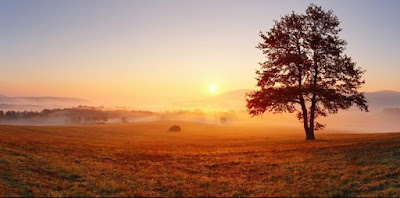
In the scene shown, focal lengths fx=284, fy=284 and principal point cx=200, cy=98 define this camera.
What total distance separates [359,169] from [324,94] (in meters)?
17.4

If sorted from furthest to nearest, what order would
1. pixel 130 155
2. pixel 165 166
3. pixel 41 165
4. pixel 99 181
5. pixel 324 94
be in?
pixel 324 94, pixel 130 155, pixel 165 166, pixel 41 165, pixel 99 181

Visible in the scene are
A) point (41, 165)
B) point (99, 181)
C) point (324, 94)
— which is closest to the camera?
point (99, 181)

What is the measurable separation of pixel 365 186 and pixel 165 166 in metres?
12.4

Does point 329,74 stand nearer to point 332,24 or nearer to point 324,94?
point 324,94

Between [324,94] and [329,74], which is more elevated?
[329,74]

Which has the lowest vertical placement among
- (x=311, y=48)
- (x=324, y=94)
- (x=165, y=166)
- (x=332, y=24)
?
(x=165, y=166)

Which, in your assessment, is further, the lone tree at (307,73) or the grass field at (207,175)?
the lone tree at (307,73)

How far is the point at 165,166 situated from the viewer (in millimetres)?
20219

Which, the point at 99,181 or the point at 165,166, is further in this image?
the point at 165,166

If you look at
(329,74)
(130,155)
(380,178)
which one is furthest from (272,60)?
(380,178)

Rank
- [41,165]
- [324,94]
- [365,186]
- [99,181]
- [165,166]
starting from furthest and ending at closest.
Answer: [324,94] → [165,166] → [41,165] → [99,181] → [365,186]

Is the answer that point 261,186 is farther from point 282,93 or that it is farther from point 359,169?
point 282,93

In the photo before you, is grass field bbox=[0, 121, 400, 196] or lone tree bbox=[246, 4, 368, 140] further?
lone tree bbox=[246, 4, 368, 140]

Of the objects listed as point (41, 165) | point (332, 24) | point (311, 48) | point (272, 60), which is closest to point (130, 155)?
point (41, 165)
